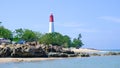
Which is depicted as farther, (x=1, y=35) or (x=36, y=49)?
(x=1, y=35)

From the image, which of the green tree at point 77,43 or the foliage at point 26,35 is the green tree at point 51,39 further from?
the green tree at point 77,43

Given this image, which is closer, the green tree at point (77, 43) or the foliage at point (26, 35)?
the foliage at point (26, 35)

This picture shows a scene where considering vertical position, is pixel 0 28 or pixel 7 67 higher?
pixel 0 28

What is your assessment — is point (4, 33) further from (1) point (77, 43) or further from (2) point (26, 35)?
(1) point (77, 43)

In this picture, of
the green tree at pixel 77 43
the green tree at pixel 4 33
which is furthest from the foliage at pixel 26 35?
the green tree at pixel 77 43

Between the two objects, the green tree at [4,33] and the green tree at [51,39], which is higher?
the green tree at [4,33]

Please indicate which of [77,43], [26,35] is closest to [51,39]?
[26,35]

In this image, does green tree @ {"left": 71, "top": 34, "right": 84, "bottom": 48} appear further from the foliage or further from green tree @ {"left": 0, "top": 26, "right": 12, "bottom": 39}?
green tree @ {"left": 0, "top": 26, "right": 12, "bottom": 39}

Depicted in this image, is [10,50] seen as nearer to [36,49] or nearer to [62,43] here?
[36,49]

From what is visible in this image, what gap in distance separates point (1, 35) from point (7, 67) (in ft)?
224

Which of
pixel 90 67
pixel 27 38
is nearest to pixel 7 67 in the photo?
pixel 90 67

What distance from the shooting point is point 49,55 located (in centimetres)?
5916

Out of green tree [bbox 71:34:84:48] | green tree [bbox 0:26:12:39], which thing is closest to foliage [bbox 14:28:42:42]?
green tree [bbox 0:26:12:39]

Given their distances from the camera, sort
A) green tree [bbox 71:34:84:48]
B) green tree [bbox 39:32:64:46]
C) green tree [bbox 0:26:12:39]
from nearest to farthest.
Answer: green tree [bbox 0:26:12:39], green tree [bbox 39:32:64:46], green tree [bbox 71:34:84:48]
